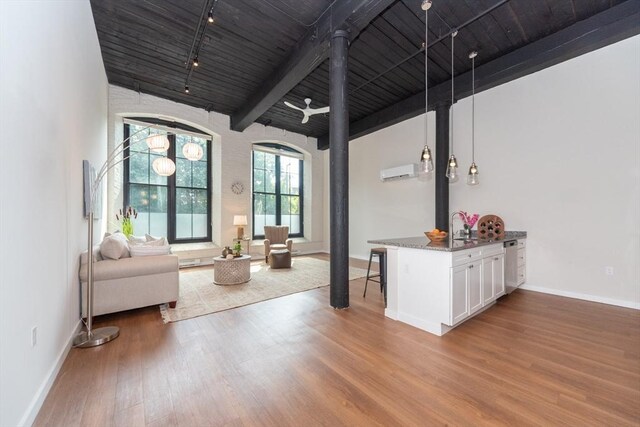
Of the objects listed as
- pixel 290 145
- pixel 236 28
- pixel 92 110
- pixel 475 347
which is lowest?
pixel 475 347

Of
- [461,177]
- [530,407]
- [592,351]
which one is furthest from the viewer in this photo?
[461,177]

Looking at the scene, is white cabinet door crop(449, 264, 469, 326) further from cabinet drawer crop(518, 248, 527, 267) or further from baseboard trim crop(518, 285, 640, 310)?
baseboard trim crop(518, 285, 640, 310)

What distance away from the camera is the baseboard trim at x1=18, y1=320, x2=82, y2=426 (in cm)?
143

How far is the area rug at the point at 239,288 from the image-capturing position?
3275mm

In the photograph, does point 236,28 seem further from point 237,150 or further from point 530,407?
point 530,407

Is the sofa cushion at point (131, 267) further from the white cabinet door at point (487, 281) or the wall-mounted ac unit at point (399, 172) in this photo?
the wall-mounted ac unit at point (399, 172)

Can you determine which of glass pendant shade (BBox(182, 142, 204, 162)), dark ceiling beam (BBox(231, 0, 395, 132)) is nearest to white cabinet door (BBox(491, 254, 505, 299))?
dark ceiling beam (BBox(231, 0, 395, 132))

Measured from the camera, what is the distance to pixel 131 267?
9.72 feet

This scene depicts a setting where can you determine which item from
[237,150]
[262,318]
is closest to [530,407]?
[262,318]

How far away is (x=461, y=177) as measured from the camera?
499 centimetres

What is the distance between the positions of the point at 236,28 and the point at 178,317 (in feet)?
12.9

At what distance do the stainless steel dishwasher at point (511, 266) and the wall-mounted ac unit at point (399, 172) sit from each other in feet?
8.09

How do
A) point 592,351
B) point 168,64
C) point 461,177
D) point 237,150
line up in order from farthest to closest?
point 237,150, point 461,177, point 168,64, point 592,351

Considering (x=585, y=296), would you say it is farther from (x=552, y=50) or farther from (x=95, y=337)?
(x=95, y=337)
